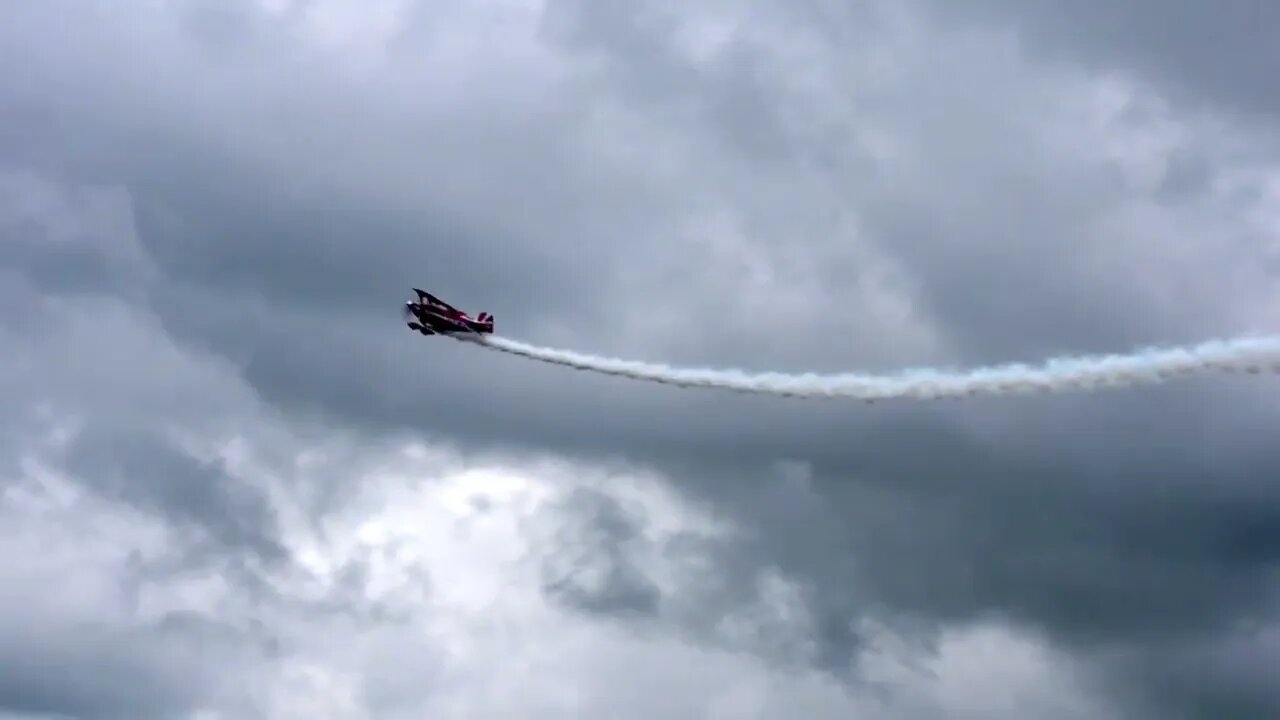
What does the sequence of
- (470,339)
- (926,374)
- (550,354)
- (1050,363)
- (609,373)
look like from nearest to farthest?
(1050,363) → (926,374) → (609,373) → (550,354) → (470,339)

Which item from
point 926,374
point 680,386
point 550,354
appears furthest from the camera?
point 550,354

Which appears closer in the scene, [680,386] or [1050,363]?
[1050,363]

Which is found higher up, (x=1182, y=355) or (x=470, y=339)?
(x=470, y=339)

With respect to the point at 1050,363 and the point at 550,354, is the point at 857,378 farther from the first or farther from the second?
the point at 550,354

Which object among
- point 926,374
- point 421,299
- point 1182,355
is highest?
point 421,299

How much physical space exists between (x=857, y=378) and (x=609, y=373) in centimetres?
2392

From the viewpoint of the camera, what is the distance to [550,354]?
10112 centimetres

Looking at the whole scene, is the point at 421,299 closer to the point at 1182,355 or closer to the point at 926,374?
the point at 926,374

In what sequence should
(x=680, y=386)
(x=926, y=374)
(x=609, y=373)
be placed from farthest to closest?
(x=609, y=373), (x=680, y=386), (x=926, y=374)

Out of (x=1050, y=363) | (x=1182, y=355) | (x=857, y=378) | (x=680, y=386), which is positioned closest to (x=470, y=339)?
(x=680, y=386)

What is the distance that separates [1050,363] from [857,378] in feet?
43.5

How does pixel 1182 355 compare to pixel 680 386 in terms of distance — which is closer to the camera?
pixel 1182 355

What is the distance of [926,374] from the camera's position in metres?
69.9

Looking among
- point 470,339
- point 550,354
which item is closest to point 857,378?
point 550,354
